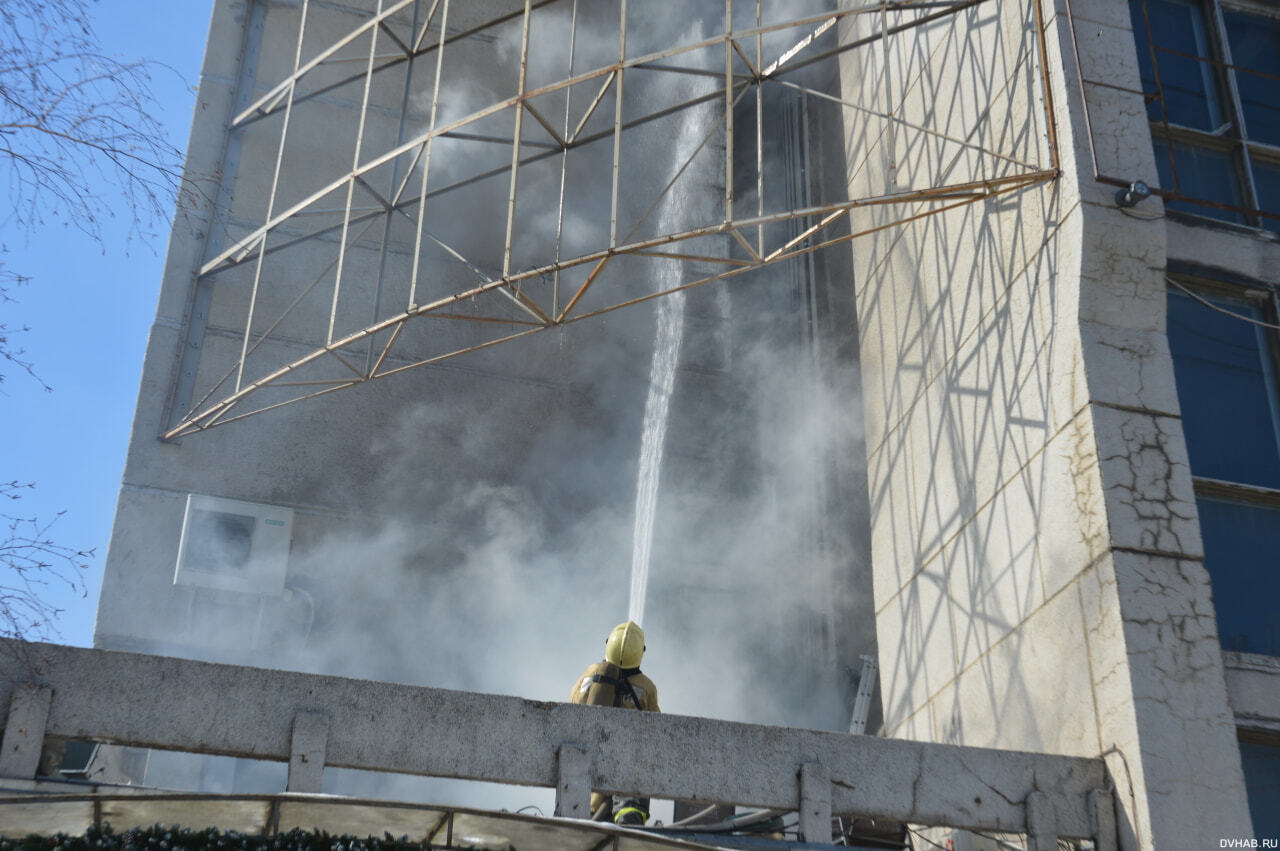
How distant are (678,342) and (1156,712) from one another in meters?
9.47

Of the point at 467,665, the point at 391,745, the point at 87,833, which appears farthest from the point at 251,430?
the point at 87,833

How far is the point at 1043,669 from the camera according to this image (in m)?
9.52

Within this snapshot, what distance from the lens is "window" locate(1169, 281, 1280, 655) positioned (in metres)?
9.20

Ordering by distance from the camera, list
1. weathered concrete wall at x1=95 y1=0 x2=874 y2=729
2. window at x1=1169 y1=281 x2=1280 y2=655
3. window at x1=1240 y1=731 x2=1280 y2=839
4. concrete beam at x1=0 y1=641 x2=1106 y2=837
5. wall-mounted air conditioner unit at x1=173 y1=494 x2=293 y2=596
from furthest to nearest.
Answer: weathered concrete wall at x1=95 y1=0 x2=874 y2=729 → wall-mounted air conditioner unit at x1=173 y1=494 x2=293 y2=596 → window at x1=1169 y1=281 x2=1280 y2=655 → window at x1=1240 y1=731 x2=1280 y2=839 → concrete beam at x1=0 y1=641 x2=1106 y2=837

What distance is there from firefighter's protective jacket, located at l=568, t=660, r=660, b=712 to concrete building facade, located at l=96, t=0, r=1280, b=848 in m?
2.33

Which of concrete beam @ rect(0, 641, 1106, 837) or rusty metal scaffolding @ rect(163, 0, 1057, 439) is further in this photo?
rusty metal scaffolding @ rect(163, 0, 1057, 439)

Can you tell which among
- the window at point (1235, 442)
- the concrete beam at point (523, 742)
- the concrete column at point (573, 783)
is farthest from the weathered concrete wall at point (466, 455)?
the concrete column at point (573, 783)

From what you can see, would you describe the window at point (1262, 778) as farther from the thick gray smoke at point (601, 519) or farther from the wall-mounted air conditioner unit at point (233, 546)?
the wall-mounted air conditioner unit at point (233, 546)

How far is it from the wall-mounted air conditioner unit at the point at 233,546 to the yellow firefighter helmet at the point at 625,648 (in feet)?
16.2

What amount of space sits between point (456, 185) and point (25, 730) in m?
8.54

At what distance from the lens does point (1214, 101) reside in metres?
11.1

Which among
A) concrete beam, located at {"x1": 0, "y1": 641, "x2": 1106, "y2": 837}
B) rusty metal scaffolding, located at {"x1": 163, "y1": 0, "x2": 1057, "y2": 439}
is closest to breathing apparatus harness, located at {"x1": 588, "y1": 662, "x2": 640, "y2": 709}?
concrete beam, located at {"x1": 0, "y1": 641, "x2": 1106, "y2": 837}

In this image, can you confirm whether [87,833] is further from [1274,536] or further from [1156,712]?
[1274,536]

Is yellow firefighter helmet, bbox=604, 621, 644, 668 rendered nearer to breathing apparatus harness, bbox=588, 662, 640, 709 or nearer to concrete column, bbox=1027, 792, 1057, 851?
breathing apparatus harness, bbox=588, 662, 640, 709
